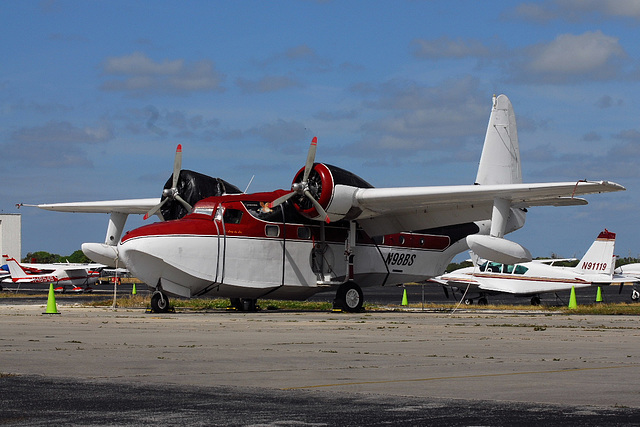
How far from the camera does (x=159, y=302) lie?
27188mm

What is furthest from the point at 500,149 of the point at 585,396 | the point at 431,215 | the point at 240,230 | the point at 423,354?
the point at 585,396

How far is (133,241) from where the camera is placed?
2616 centimetres

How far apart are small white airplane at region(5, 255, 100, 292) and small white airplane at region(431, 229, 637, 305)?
38039 millimetres

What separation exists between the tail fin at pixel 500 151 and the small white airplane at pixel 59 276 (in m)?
47.1

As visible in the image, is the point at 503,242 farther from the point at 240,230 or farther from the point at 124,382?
the point at 124,382

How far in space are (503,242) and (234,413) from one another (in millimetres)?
19130

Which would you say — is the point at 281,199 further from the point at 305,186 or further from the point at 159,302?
the point at 159,302

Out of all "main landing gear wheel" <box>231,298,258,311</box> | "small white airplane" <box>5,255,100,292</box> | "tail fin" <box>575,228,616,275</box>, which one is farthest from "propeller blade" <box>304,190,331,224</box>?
"small white airplane" <box>5,255,100,292</box>

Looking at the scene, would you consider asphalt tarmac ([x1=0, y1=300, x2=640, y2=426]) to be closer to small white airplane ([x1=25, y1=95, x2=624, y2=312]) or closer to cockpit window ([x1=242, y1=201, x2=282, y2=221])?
small white airplane ([x1=25, y1=95, x2=624, y2=312])

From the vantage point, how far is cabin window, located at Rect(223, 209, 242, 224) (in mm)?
27453

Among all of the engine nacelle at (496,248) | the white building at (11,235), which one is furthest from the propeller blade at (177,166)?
the white building at (11,235)

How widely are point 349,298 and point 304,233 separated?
2624 millimetres

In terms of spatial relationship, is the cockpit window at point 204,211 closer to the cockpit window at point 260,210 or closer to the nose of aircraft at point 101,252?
the cockpit window at point 260,210

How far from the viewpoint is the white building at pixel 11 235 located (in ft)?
467
